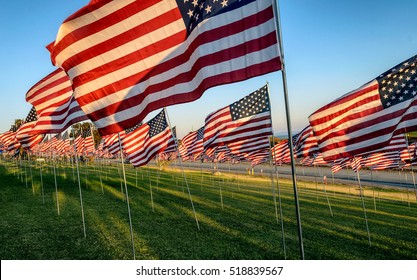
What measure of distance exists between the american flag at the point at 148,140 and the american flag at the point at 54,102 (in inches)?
227

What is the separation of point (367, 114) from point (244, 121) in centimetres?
518

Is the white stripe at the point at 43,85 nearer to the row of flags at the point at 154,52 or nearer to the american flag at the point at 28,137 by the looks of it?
the american flag at the point at 28,137

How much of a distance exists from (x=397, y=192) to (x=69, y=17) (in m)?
36.3

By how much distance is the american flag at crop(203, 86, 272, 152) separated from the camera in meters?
13.4

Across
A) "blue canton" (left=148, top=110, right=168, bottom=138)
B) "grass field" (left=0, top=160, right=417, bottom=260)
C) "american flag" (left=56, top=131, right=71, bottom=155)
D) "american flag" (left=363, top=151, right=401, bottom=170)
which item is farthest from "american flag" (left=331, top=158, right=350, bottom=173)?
"american flag" (left=56, top=131, right=71, bottom=155)

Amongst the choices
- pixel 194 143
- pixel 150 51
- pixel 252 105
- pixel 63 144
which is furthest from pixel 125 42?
→ pixel 63 144

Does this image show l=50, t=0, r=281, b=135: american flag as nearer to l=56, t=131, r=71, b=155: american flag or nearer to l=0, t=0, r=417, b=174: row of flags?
l=0, t=0, r=417, b=174: row of flags

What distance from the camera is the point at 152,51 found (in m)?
6.48

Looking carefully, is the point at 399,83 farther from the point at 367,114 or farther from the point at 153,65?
the point at 153,65

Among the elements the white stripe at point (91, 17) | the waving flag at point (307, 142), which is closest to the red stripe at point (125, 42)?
the white stripe at point (91, 17)

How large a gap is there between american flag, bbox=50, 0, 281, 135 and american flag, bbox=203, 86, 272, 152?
7215 mm

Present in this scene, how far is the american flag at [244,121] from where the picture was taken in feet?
43.8
